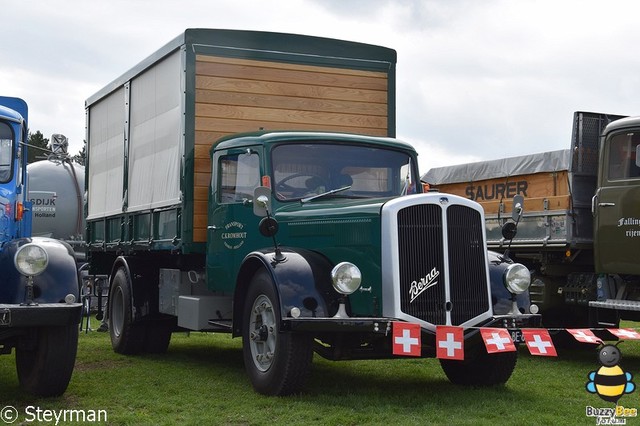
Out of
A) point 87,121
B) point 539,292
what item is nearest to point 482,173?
point 539,292

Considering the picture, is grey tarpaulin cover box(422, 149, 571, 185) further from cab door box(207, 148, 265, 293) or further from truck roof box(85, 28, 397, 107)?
cab door box(207, 148, 265, 293)

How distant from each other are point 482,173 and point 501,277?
16.5 ft

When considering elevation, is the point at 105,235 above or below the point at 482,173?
below

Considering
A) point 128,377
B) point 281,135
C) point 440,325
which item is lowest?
point 128,377

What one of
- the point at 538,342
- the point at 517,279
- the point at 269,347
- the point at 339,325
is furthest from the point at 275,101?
the point at 538,342

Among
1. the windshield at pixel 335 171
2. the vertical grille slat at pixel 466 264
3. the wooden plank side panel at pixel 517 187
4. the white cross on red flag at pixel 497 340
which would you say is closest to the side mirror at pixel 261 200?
the windshield at pixel 335 171

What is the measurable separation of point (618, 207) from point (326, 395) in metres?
4.55

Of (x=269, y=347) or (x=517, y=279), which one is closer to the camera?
(x=269, y=347)

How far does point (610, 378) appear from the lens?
675 centimetres

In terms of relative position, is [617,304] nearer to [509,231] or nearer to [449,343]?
[509,231]

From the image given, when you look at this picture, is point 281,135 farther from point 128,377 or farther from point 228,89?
point 128,377

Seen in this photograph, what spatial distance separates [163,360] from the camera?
11008 millimetres

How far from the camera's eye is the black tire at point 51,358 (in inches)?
297

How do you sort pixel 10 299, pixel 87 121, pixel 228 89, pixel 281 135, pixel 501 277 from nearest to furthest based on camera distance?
1. pixel 10 299
2. pixel 501 277
3. pixel 281 135
4. pixel 228 89
5. pixel 87 121
